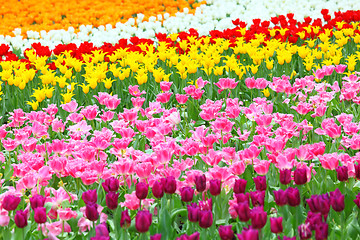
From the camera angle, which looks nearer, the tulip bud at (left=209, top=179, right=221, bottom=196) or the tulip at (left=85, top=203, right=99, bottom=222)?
the tulip at (left=85, top=203, right=99, bottom=222)

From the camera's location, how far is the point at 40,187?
3.19 m

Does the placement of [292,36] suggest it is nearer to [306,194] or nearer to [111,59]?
[111,59]

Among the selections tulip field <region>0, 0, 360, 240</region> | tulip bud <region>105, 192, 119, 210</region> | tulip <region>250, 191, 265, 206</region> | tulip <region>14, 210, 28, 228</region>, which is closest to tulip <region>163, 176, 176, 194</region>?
tulip field <region>0, 0, 360, 240</region>

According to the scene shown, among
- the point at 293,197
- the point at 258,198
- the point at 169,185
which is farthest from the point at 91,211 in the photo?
the point at 293,197

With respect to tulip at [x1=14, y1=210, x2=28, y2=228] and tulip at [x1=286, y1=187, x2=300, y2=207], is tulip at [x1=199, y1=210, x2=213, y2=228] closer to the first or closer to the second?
tulip at [x1=286, y1=187, x2=300, y2=207]

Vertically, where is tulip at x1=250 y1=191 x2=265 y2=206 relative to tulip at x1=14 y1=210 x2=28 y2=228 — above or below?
below

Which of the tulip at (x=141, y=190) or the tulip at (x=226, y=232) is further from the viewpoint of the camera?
the tulip at (x=141, y=190)

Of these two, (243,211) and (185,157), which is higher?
(243,211)

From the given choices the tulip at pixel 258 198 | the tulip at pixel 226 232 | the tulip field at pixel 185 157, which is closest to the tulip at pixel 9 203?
the tulip field at pixel 185 157

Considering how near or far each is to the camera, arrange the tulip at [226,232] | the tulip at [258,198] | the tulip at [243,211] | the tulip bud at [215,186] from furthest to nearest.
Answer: the tulip bud at [215,186] → the tulip at [258,198] → the tulip at [243,211] → the tulip at [226,232]

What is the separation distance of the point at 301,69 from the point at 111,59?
7.87 ft

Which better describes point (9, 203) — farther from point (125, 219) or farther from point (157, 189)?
point (157, 189)

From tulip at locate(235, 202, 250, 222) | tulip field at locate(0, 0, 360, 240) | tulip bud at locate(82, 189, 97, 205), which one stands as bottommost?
tulip field at locate(0, 0, 360, 240)

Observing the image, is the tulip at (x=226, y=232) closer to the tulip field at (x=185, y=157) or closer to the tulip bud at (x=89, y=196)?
the tulip field at (x=185, y=157)
